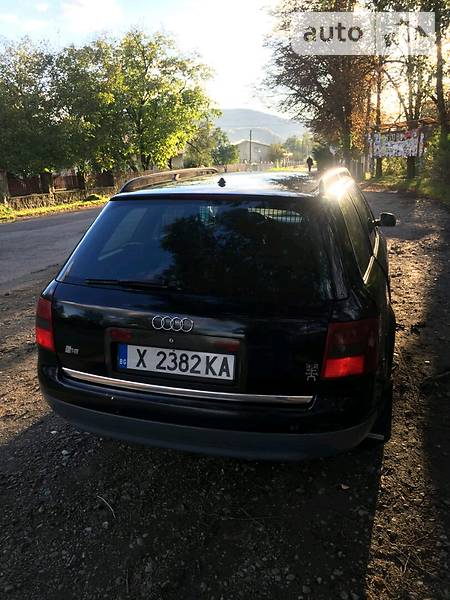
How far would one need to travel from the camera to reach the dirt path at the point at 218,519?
6.85 feet

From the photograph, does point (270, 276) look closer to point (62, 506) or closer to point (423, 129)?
point (62, 506)

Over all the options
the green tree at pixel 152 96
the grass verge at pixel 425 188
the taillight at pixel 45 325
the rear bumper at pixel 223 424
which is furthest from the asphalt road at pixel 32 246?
the green tree at pixel 152 96

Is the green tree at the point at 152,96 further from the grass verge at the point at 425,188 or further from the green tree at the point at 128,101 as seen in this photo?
the grass verge at the point at 425,188

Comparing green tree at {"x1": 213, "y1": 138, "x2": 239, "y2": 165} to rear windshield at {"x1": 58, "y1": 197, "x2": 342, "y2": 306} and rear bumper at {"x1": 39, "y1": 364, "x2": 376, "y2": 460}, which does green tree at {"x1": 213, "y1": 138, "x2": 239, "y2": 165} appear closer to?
rear windshield at {"x1": 58, "y1": 197, "x2": 342, "y2": 306}

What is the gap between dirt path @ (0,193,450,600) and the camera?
6.85 ft

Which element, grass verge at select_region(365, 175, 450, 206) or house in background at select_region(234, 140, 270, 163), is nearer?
grass verge at select_region(365, 175, 450, 206)

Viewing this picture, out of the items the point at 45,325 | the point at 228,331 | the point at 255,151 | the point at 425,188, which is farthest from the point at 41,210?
the point at 255,151

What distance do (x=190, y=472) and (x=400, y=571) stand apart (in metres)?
1.24

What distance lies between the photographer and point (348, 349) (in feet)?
7.15

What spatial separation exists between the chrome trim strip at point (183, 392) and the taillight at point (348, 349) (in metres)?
0.18

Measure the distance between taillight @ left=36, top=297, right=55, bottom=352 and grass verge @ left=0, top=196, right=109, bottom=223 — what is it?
58.3 feet

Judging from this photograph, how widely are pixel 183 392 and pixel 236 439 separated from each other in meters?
0.34

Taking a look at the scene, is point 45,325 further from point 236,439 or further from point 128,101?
point 128,101

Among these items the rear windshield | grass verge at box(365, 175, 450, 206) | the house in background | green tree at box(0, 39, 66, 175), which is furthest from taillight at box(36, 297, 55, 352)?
the house in background
